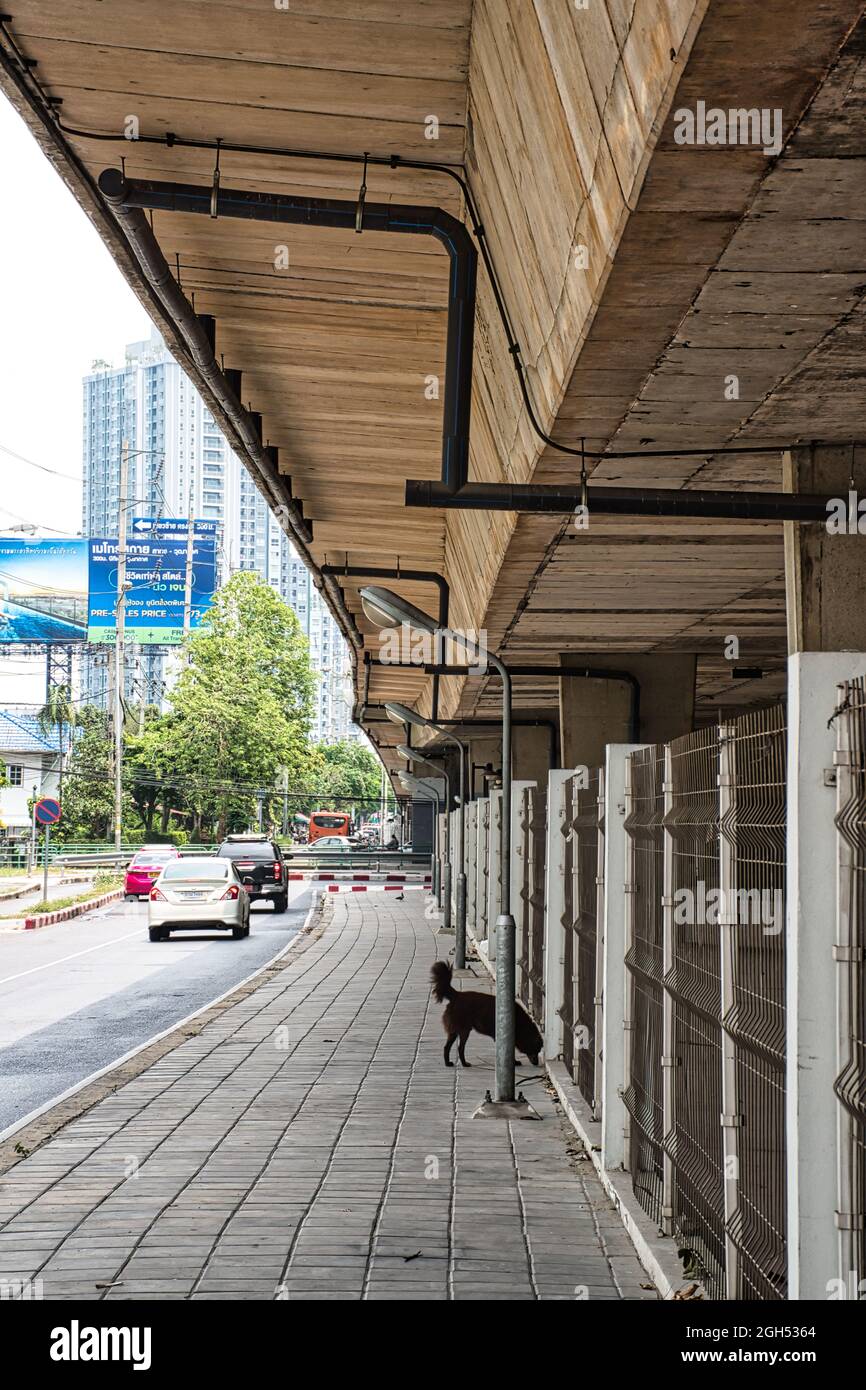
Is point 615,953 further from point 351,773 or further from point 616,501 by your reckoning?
point 351,773

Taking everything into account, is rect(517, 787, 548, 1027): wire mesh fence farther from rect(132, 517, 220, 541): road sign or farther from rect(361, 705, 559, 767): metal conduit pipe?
rect(132, 517, 220, 541): road sign

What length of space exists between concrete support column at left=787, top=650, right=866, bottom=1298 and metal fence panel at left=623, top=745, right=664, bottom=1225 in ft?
8.30

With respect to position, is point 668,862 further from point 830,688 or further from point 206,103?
point 206,103

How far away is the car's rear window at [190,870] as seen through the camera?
26.5m

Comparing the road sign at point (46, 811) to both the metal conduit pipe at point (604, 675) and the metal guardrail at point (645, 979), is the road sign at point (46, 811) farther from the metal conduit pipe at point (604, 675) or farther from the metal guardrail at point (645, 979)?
the metal guardrail at point (645, 979)

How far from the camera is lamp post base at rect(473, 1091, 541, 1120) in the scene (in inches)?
360

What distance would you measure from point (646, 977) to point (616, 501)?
2246mm

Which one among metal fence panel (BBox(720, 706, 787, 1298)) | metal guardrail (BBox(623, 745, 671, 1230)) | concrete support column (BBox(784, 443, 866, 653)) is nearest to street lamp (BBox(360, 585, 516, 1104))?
metal guardrail (BBox(623, 745, 671, 1230))

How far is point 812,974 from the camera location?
12.6 ft

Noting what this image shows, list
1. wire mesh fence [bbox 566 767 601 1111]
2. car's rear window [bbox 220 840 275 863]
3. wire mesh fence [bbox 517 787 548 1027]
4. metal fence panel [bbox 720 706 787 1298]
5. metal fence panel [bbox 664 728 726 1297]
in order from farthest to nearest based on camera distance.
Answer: car's rear window [bbox 220 840 275 863]
wire mesh fence [bbox 517 787 548 1027]
wire mesh fence [bbox 566 767 601 1111]
metal fence panel [bbox 664 728 726 1297]
metal fence panel [bbox 720 706 787 1298]

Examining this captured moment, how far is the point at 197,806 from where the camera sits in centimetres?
7694

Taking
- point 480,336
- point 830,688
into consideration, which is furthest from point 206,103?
point 830,688

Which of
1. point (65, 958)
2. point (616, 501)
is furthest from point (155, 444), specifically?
point (616, 501)

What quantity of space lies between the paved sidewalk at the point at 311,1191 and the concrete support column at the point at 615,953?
0.39m
